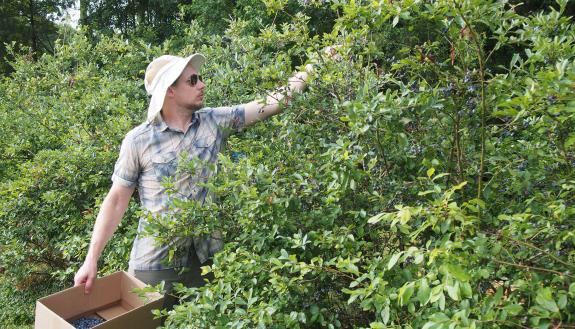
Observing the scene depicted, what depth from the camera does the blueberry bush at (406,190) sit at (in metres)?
1.53

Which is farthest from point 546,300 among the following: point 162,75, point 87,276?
point 162,75

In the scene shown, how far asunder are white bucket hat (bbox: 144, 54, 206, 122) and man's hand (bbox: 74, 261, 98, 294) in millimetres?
843

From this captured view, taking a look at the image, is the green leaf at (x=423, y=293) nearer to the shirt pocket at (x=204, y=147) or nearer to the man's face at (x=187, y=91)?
the shirt pocket at (x=204, y=147)

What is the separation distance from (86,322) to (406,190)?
63.3 inches

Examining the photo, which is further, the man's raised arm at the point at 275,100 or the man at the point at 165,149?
the man at the point at 165,149

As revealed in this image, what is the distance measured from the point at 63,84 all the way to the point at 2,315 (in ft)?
7.70

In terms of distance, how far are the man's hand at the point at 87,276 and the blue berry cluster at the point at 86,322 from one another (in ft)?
0.41

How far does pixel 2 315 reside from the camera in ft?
17.5

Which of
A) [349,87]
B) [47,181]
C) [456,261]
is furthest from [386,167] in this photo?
[47,181]

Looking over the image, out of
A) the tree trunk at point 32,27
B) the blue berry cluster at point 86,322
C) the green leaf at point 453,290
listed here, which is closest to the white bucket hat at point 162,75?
the blue berry cluster at point 86,322

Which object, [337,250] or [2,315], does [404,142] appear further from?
[2,315]

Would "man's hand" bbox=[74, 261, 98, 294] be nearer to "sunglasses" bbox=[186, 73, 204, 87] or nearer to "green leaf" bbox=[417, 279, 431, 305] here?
"sunglasses" bbox=[186, 73, 204, 87]

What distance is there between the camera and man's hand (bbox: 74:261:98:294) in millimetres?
2633

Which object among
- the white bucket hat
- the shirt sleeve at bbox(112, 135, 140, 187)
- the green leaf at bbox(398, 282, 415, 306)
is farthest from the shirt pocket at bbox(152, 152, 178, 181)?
the green leaf at bbox(398, 282, 415, 306)
